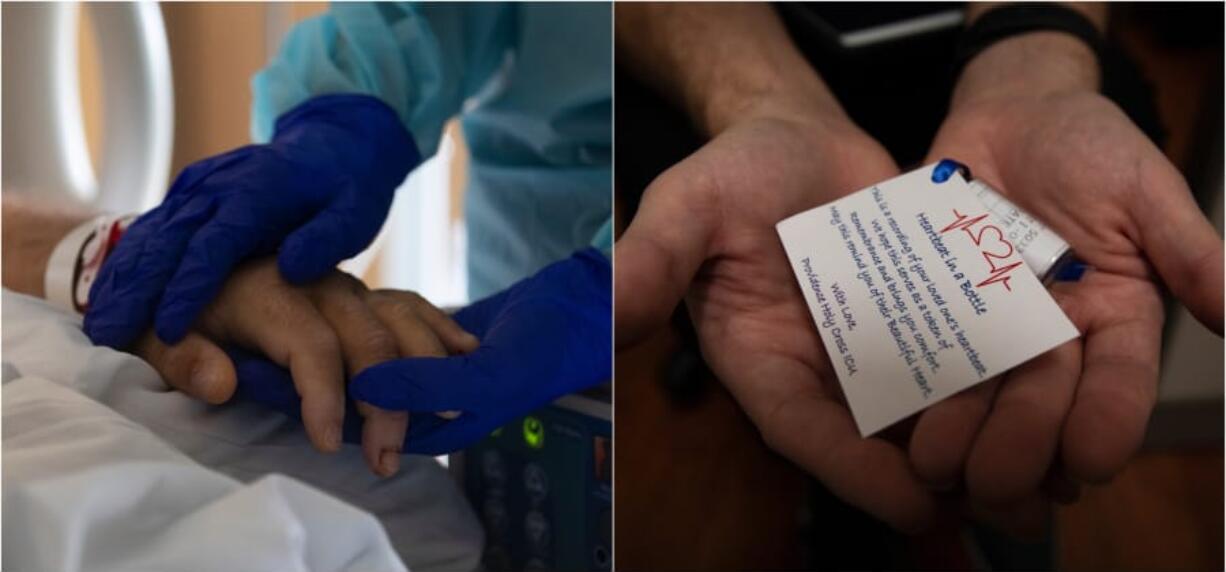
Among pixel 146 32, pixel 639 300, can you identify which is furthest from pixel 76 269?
pixel 639 300

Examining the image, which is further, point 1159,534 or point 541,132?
point 541,132

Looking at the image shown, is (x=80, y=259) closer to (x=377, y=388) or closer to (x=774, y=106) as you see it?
(x=377, y=388)

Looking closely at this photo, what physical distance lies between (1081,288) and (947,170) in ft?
0.23

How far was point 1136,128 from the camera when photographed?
399mm

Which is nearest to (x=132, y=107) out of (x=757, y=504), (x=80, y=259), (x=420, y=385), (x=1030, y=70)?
(x=80, y=259)

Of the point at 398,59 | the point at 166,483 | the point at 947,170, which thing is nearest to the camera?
the point at 166,483

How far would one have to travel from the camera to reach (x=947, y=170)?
0.36m

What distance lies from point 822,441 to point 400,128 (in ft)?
0.80

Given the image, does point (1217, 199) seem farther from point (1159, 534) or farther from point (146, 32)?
point (146, 32)

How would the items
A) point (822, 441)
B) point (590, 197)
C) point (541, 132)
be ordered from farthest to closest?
1. point (541, 132)
2. point (590, 197)
3. point (822, 441)

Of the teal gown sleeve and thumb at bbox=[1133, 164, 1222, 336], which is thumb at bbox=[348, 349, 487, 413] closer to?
the teal gown sleeve

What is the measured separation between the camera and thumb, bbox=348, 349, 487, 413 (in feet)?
0.93

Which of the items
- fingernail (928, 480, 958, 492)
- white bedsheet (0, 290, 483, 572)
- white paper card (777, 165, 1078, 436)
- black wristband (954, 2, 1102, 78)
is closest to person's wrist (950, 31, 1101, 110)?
black wristband (954, 2, 1102, 78)

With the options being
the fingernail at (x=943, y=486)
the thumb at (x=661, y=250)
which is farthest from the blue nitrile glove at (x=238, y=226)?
the fingernail at (x=943, y=486)
